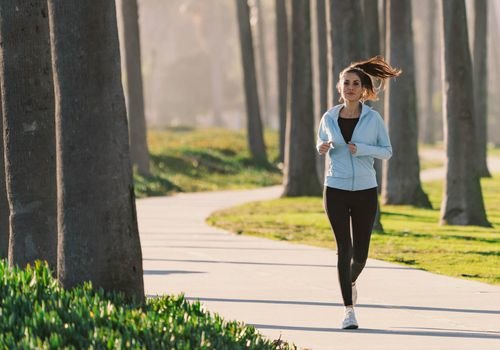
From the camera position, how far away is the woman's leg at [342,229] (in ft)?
34.8

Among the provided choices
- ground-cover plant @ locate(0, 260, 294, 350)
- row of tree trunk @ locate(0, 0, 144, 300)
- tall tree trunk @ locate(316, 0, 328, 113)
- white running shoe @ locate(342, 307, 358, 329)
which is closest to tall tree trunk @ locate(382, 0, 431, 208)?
tall tree trunk @ locate(316, 0, 328, 113)

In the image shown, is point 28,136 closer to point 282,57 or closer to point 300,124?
point 300,124

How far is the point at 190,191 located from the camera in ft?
118

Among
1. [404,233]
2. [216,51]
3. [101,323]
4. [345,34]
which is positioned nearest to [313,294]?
[101,323]

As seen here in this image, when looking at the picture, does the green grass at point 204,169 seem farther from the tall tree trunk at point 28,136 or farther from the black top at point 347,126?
the black top at point 347,126

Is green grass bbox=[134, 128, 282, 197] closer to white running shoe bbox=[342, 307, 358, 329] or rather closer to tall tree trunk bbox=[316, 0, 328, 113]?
tall tree trunk bbox=[316, 0, 328, 113]

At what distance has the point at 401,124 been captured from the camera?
1102 inches

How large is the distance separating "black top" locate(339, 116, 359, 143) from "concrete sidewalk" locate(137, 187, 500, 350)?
1.52m

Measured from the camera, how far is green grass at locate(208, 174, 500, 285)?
16650mm

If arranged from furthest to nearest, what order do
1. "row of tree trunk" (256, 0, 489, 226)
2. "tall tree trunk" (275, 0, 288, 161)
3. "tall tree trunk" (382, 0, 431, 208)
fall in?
"tall tree trunk" (275, 0, 288, 161)
"tall tree trunk" (382, 0, 431, 208)
"row of tree trunk" (256, 0, 489, 226)

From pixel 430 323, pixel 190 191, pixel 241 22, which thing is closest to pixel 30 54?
pixel 430 323

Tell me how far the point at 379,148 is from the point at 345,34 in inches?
420

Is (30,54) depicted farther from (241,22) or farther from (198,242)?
(241,22)

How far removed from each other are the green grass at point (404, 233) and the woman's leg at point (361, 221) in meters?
4.00
